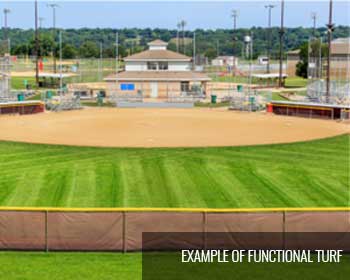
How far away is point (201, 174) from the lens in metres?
29.4

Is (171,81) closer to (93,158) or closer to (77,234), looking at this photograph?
(93,158)

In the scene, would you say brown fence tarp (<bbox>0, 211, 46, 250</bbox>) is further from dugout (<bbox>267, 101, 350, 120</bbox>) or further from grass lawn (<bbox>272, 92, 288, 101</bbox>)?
grass lawn (<bbox>272, 92, 288, 101</bbox>)

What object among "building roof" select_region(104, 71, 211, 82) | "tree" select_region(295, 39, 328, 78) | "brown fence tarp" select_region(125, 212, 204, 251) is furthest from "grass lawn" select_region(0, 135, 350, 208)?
"tree" select_region(295, 39, 328, 78)

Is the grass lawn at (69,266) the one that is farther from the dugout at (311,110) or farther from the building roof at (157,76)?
the building roof at (157,76)

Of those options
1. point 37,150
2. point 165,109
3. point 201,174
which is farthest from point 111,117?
point 201,174

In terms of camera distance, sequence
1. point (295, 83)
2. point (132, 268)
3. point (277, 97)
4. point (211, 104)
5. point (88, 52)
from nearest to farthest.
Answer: point (132, 268)
point (211, 104)
point (277, 97)
point (295, 83)
point (88, 52)

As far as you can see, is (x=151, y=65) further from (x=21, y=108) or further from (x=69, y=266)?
(x=69, y=266)

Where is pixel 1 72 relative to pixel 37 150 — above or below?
above

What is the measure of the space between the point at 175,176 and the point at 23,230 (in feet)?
37.1

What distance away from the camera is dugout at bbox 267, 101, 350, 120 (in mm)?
52812

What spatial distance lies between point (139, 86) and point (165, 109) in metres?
14.3

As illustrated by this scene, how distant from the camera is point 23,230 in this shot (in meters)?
18.5

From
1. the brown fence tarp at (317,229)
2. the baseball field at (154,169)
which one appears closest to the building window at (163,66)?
the baseball field at (154,169)

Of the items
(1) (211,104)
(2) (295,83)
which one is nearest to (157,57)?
(1) (211,104)
